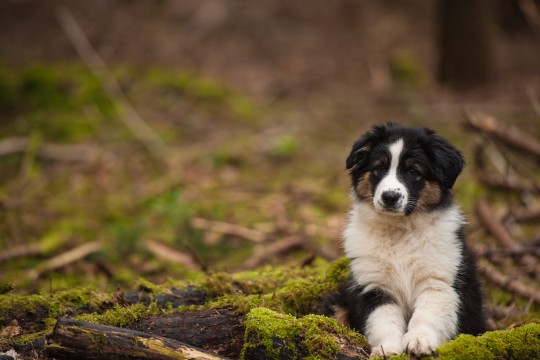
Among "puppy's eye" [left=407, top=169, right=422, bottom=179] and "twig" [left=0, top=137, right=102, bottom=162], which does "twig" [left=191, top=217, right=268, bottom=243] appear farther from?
"puppy's eye" [left=407, top=169, right=422, bottom=179]

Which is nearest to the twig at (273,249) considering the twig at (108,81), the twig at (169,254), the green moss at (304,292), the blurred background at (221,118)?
the blurred background at (221,118)

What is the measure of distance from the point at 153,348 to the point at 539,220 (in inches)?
264

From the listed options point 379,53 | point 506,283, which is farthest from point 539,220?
point 379,53

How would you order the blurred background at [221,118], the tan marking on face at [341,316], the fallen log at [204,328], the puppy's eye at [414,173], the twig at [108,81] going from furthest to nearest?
1. the twig at [108,81]
2. the blurred background at [221,118]
3. the tan marking on face at [341,316]
4. the puppy's eye at [414,173]
5. the fallen log at [204,328]

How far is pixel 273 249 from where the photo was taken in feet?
25.0

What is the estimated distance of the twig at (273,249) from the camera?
24.3 feet

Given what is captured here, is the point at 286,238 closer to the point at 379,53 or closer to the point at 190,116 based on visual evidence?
the point at 190,116

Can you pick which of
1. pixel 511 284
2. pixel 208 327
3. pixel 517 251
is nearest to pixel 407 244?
pixel 208 327

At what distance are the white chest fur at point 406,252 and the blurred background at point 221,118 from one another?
161 centimetres

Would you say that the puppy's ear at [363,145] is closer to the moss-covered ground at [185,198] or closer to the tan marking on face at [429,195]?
the tan marking on face at [429,195]

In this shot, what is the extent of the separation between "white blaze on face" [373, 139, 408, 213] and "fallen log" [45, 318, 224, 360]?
1.60 meters

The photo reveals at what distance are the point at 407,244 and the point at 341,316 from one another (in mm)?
760

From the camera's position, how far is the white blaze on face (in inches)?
169

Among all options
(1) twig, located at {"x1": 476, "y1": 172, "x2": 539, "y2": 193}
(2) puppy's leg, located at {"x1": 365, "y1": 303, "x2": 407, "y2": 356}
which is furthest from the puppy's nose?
(1) twig, located at {"x1": 476, "y1": 172, "x2": 539, "y2": 193}
